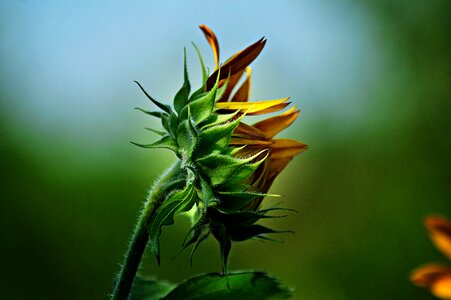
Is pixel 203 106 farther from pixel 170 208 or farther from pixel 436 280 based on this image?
pixel 436 280

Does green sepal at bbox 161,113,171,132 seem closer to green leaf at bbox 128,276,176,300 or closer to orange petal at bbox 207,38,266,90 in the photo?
orange petal at bbox 207,38,266,90

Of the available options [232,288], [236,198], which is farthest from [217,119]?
[232,288]

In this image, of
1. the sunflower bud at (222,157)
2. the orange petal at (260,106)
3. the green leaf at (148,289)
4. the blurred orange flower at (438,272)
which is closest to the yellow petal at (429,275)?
the blurred orange flower at (438,272)

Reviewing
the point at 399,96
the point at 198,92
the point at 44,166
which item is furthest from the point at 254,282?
the point at 399,96

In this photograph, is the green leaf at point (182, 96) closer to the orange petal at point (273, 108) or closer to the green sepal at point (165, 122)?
the green sepal at point (165, 122)

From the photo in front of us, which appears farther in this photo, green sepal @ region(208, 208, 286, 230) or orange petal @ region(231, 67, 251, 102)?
orange petal @ region(231, 67, 251, 102)

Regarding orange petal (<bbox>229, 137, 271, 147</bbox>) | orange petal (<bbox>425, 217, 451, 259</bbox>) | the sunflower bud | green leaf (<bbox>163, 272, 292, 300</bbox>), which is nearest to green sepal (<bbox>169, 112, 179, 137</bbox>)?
the sunflower bud

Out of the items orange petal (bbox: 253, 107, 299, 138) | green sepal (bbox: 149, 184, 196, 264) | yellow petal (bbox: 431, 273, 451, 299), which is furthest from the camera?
orange petal (bbox: 253, 107, 299, 138)
